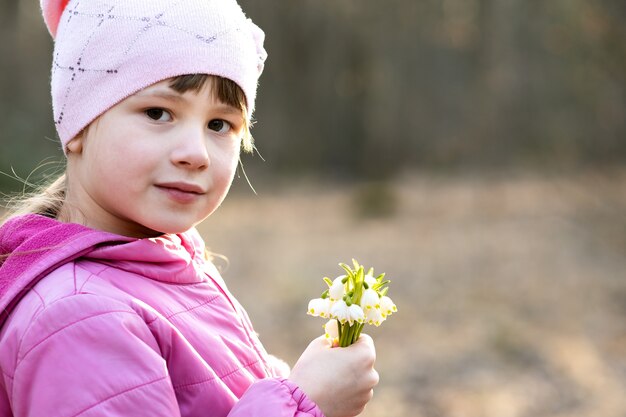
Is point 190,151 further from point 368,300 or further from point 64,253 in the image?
point 368,300

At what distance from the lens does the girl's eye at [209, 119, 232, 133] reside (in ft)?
5.48

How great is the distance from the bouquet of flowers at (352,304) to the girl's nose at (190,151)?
31 centimetres

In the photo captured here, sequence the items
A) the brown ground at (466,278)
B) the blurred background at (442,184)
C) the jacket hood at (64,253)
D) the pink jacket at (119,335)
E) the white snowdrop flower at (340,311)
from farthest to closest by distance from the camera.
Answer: the blurred background at (442,184) → the brown ground at (466,278) → the white snowdrop flower at (340,311) → the jacket hood at (64,253) → the pink jacket at (119,335)

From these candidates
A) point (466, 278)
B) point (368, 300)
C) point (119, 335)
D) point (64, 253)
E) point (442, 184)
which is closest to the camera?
point (119, 335)

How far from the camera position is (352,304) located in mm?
1631

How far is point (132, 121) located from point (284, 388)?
0.53 meters

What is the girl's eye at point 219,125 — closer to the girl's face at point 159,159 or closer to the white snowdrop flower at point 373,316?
the girl's face at point 159,159

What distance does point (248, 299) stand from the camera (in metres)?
7.16

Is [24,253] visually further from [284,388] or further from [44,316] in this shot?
[284,388]

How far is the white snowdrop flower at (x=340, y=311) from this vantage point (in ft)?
5.32

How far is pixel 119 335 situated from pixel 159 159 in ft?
1.08

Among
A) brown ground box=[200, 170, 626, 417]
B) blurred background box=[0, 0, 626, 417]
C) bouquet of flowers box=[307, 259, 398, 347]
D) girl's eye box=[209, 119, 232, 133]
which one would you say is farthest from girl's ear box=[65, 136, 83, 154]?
brown ground box=[200, 170, 626, 417]

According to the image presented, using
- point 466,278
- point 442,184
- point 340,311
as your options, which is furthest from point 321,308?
point 442,184

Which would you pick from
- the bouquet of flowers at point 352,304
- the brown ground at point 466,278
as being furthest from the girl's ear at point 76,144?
the brown ground at point 466,278
